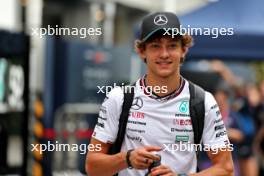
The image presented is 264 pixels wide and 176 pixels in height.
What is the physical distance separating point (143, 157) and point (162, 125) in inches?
9.5

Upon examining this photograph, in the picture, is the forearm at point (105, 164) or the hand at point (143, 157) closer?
the hand at point (143, 157)

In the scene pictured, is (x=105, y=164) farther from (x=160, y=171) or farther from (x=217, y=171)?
(x=217, y=171)

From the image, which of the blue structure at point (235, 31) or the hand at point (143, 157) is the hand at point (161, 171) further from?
the blue structure at point (235, 31)

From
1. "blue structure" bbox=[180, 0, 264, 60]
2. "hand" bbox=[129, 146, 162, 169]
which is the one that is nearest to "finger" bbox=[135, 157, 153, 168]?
"hand" bbox=[129, 146, 162, 169]

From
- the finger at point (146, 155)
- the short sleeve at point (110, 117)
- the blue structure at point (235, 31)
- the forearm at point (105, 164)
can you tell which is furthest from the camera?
the blue structure at point (235, 31)

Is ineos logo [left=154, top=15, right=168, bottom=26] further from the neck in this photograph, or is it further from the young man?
the neck

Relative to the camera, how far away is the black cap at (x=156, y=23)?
3242 millimetres

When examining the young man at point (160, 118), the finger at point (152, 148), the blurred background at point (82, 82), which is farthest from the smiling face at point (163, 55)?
the blurred background at point (82, 82)

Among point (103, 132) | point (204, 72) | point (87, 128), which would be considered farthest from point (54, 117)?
point (103, 132)

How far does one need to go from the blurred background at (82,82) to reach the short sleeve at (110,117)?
3.14 m

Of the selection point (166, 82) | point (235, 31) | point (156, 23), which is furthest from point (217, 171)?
point (235, 31)

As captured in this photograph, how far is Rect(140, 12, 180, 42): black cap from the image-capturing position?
324 centimetres

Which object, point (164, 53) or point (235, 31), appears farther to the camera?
point (235, 31)

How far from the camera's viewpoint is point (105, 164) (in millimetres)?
3244
